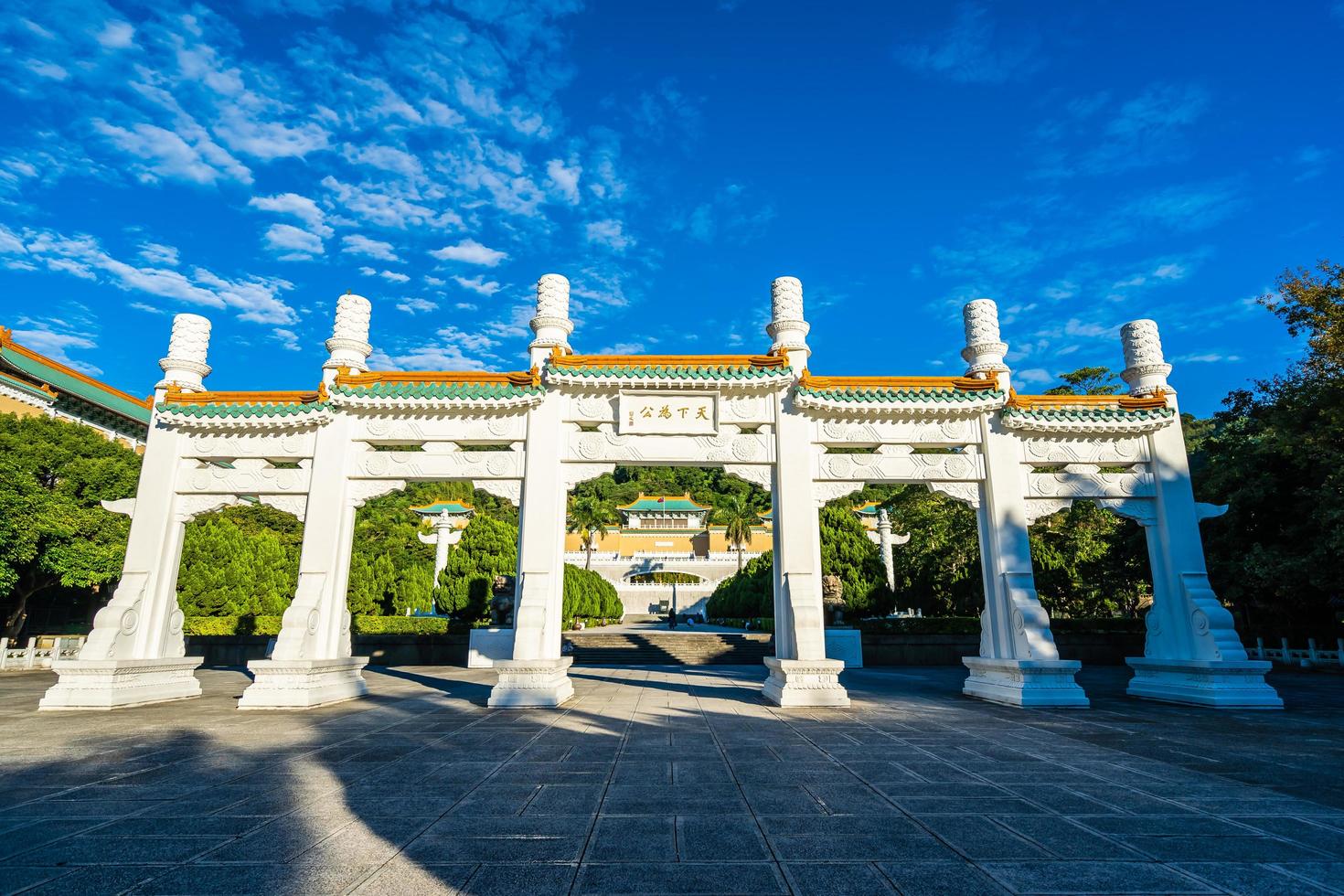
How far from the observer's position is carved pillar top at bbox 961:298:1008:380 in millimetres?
10516

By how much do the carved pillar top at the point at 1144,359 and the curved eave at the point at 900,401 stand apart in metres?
2.64

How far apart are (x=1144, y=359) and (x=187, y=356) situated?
1561 cm

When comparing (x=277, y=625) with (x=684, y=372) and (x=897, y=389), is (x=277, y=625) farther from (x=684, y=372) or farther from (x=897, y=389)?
(x=897, y=389)

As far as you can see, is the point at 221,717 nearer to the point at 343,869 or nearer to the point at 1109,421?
the point at 343,869

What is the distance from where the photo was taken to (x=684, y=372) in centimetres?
997

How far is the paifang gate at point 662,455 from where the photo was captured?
970 cm

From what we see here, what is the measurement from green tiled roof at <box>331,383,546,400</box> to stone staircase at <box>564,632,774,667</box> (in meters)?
9.70

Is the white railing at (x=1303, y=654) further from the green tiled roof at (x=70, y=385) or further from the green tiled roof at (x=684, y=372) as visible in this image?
the green tiled roof at (x=70, y=385)

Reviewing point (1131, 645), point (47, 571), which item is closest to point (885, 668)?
point (1131, 645)

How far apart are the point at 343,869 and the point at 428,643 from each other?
1416cm

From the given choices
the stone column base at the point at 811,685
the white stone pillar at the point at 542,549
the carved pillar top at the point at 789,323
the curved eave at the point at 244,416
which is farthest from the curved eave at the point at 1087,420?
the curved eave at the point at 244,416

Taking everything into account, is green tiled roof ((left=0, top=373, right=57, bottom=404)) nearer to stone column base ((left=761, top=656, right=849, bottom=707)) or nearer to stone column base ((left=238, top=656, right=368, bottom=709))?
stone column base ((left=238, top=656, right=368, bottom=709))

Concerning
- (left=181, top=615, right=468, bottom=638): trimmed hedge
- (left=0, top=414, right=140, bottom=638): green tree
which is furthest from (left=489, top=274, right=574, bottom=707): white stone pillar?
(left=0, top=414, right=140, bottom=638): green tree

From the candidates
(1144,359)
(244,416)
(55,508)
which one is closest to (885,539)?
(1144,359)
